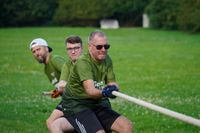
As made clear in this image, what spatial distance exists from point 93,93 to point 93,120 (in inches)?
18.5

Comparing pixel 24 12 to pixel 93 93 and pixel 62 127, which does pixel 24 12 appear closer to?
pixel 62 127

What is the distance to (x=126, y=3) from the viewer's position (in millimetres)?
91312

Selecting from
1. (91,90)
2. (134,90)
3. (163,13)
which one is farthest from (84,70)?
(163,13)

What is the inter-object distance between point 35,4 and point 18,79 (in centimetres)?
7209

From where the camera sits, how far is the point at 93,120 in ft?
27.3

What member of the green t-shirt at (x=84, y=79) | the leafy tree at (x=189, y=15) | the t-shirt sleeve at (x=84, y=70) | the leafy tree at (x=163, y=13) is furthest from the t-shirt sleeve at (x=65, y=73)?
the leafy tree at (x=163, y=13)

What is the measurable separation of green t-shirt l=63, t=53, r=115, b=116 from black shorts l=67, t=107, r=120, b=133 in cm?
9

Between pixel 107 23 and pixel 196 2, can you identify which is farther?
pixel 107 23

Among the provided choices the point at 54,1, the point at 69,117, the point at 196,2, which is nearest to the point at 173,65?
the point at 69,117

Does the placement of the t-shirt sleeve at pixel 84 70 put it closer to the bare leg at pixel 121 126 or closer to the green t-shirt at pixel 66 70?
the bare leg at pixel 121 126

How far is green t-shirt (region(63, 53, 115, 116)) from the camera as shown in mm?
8211

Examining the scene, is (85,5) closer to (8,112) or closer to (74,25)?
(74,25)

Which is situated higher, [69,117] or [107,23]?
[69,117]

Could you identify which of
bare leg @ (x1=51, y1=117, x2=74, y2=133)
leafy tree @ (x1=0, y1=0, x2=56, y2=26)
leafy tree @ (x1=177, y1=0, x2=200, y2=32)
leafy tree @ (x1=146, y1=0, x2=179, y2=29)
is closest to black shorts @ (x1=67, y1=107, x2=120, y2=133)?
bare leg @ (x1=51, y1=117, x2=74, y2=133)
